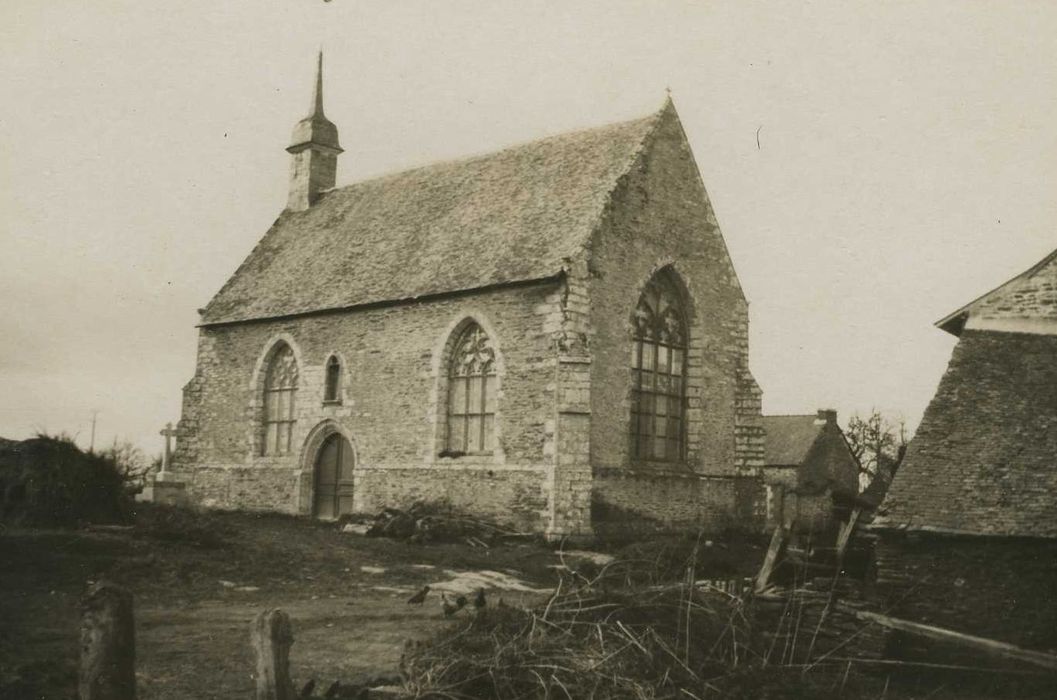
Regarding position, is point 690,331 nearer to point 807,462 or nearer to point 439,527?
point 439,527

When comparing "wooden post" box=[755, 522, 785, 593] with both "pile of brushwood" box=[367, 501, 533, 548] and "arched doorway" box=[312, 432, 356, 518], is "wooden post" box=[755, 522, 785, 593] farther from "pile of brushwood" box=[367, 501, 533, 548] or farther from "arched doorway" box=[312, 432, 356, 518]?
"arched doorway" box=[312, 432, 356, 518]

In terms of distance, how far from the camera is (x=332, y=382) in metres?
26.0

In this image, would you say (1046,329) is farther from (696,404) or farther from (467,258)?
(467,258)

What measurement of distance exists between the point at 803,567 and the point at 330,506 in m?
16.0

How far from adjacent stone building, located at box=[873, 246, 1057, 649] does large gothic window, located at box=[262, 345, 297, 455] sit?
718 inches

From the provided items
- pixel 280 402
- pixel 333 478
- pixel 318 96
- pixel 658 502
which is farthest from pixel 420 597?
pixel 318 96

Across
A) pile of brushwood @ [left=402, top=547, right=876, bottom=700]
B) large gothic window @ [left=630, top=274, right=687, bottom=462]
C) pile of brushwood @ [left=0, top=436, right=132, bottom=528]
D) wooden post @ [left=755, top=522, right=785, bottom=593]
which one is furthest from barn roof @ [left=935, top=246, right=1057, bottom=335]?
pile of brushwood @ [left=0, top=436, right=132, bottom=528]

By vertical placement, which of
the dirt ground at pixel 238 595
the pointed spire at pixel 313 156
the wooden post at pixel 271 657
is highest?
the pointed spire at pixel 313 156

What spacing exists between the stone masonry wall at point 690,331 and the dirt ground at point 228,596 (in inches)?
137

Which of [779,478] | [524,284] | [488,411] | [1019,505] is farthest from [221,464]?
[779,478]

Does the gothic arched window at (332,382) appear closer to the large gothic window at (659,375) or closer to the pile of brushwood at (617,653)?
the large gothic window at (659,375)

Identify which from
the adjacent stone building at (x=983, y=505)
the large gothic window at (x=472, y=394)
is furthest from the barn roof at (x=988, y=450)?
the large gothic window at (x=472, y=394)

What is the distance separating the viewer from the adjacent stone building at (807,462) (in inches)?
1875

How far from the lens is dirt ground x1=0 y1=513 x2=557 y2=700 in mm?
9141
